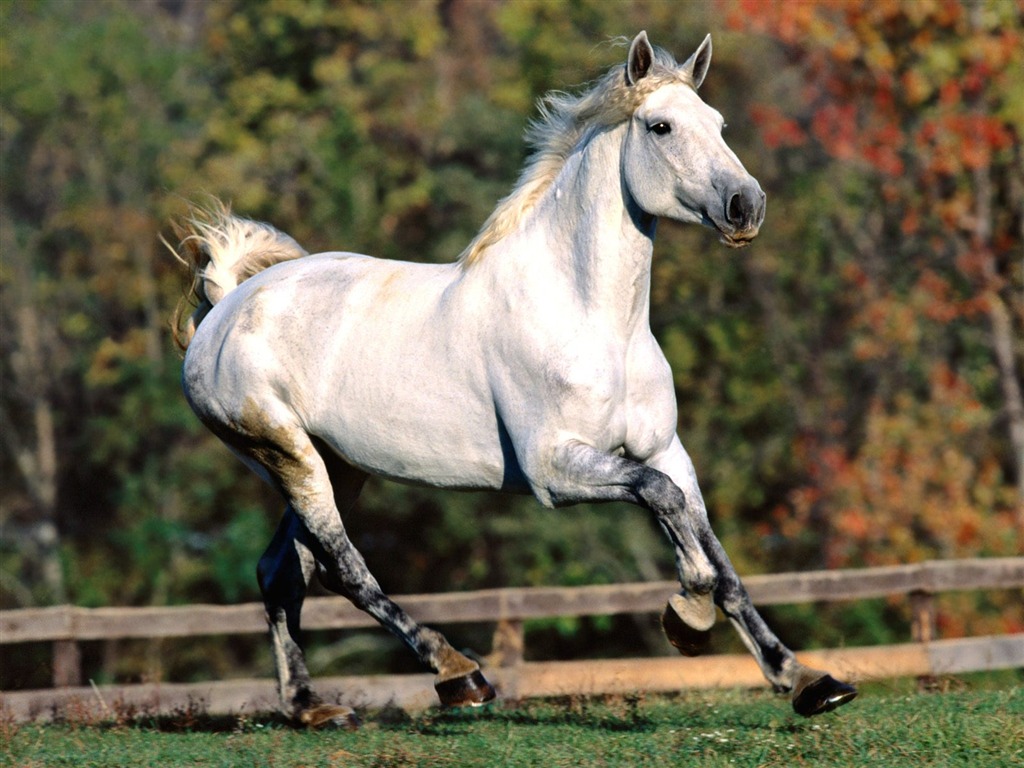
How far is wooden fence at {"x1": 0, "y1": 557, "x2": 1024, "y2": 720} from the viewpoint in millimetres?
9367

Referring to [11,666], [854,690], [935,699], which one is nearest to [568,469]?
[854,690]

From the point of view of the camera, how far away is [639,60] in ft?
18.5

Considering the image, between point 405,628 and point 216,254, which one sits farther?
point 216,254

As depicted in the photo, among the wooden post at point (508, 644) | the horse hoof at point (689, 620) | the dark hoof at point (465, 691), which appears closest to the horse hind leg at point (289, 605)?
the dark hoof at point (465, 691)

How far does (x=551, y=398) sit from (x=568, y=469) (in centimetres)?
27

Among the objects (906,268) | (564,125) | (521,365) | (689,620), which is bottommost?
(689,620)

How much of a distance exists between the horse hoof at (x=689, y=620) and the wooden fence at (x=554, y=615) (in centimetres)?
393

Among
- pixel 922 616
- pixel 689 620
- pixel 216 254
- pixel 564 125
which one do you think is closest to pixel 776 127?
pixel 922 616

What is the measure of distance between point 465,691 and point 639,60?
95.8 inches

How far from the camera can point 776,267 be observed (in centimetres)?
2091

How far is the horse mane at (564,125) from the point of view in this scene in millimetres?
5660

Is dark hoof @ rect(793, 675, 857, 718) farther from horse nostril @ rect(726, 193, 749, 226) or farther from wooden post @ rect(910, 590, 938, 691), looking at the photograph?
wooden post @ rect(910, 590, 938, 691)

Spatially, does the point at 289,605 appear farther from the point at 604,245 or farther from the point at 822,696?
the point at 822,696

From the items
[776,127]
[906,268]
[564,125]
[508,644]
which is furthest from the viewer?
[906,268]
